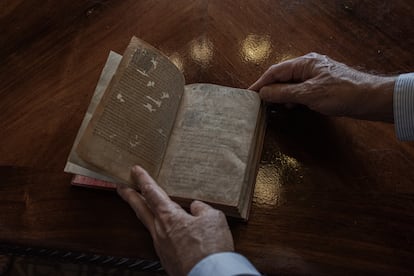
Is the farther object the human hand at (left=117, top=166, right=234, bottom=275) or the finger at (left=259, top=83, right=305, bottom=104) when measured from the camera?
the finger at (left=259, top=83, right=305, bottom=104)

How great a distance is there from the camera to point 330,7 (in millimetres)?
829

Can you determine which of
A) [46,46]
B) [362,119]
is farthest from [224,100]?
[46,46]

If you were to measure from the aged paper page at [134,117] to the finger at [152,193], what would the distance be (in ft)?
0.05

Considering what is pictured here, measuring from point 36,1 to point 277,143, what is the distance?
0.57 m

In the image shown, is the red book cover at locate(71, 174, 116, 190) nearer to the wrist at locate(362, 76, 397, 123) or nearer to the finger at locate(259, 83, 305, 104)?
the finger at locate(259, 83, 305, 104)

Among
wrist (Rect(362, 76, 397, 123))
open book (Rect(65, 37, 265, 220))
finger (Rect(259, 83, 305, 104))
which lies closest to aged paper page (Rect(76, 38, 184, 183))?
open book (Rect(65, 37, 265, 220))

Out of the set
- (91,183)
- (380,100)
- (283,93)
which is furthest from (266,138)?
(91,183)

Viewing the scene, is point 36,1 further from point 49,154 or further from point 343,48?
point 343,48

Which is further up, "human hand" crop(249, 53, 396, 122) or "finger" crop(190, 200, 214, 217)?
"human hand" crop(249, 53, 396, 122)

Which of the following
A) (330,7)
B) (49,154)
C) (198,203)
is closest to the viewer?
(198,203)

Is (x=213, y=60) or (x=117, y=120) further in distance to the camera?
(x=213, y=60)

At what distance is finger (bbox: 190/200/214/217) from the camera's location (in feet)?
1.97

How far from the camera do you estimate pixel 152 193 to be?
23.8 inches

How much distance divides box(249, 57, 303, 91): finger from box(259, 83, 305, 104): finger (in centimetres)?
1
